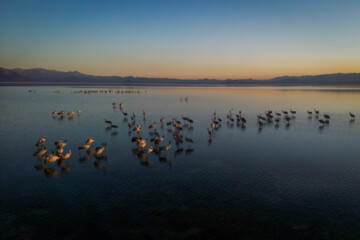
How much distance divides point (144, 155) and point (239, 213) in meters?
10.9

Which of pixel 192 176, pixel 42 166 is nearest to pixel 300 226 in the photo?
pixel 192 176

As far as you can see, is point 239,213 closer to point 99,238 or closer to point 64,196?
point 99,238

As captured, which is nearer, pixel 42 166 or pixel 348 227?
pixel 348 227

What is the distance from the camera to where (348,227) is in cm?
1195

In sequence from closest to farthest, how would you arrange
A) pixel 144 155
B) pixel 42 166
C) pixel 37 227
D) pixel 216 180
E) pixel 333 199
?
pixel 37 227 < pixel 333 199 < pixel 216 180 < pixel 42 166 < pixel 144 155

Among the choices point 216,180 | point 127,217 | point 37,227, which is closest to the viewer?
point 37,227

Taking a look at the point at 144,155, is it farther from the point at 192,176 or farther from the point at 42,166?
the point at 42,166

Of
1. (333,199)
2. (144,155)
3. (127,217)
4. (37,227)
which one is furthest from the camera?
(144,155)

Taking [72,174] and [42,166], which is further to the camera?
[42,166]

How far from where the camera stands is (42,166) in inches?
747

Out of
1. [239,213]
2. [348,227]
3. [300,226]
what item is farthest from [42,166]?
[348,227]

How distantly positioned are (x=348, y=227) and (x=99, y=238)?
1180cm

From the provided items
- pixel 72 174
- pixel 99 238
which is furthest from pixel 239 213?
pixel 72 174

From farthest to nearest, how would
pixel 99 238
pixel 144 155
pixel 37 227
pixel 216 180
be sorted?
pixel 144 155 < pixel 216 180 < pixel 37 227 < pixel 99 238
